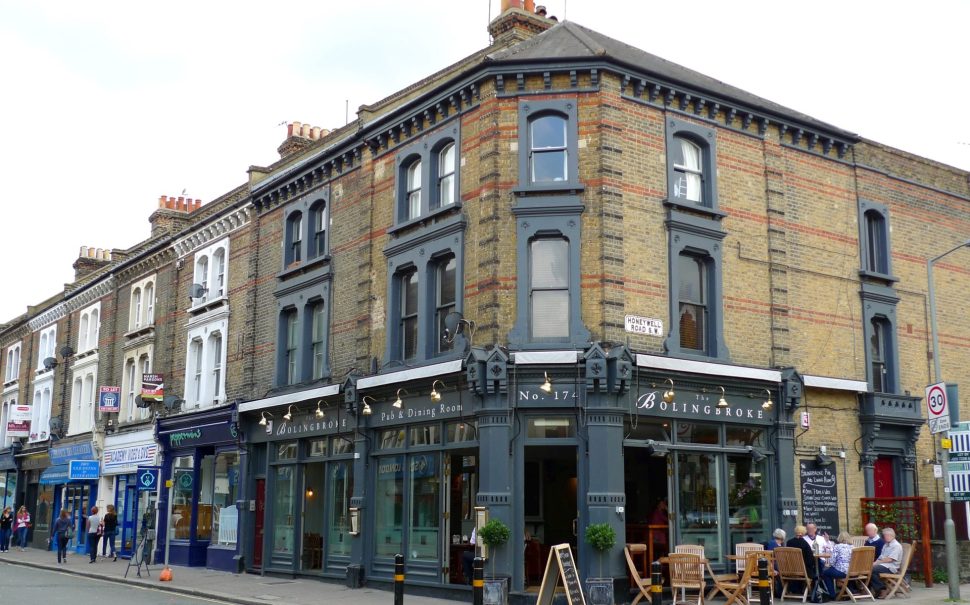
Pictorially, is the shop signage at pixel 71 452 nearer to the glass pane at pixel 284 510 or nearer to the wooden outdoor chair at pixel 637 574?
the glass pane at pixel 284 510

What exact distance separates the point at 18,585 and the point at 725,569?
1517 cm

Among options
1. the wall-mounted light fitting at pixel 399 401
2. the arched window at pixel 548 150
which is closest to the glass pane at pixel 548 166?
the arched window at pixel 548 150

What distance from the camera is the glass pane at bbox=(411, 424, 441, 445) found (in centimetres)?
1931

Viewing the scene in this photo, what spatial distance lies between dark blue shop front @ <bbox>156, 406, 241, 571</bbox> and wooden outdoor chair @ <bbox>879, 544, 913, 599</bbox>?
1559 centimetres

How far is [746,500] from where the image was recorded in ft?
62.7

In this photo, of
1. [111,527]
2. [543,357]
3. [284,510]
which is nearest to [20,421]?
[111,527]

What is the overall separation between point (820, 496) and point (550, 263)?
7.67 meters

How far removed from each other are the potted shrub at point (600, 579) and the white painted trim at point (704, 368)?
119 inches

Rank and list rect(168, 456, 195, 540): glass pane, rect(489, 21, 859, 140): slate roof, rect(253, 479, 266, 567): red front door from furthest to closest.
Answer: rect(168, 456, 195, 540): glass pane, rect(253, 479, 266, 567): red front door, rect(489, 21, 859, 140): slate roof

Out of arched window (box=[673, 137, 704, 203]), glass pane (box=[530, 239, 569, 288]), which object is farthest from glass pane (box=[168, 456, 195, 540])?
arched window (box=[673, 137, 704, 203])

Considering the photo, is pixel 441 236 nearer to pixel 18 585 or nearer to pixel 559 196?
pixel 559 196

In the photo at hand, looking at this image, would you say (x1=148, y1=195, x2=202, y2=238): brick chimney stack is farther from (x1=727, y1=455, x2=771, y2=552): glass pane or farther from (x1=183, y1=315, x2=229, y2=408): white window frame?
(x1=727, y1=455, x2=771, y2=552): glass pane

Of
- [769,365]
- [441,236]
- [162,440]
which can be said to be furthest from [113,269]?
[769,365]

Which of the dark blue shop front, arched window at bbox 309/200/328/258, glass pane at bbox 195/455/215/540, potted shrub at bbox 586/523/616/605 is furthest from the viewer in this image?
glass pane at bbox 195/455/215/540
